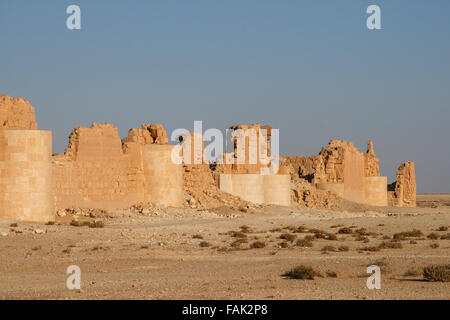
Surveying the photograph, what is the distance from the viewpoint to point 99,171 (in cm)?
→ 2686

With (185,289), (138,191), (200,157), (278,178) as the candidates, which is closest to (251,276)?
(185,289)

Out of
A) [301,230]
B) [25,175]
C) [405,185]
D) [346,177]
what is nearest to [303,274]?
[301,230]

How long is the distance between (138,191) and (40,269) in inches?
637

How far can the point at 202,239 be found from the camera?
65.2 feet

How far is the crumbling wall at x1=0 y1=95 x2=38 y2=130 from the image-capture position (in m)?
22.9

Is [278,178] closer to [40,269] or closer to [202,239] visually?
[202,239]

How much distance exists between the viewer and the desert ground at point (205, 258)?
10492 mm

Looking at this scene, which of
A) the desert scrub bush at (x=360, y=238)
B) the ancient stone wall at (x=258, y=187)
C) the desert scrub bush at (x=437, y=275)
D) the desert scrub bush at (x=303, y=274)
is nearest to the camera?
the desert scrub bush at (x=437, y=275)

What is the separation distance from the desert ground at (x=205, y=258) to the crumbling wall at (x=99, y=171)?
0.88 metres

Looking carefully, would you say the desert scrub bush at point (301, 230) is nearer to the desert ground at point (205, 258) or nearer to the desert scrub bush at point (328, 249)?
the desert ground at point (205, 258)

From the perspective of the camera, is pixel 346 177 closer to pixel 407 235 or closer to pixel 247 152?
pixel 247 152

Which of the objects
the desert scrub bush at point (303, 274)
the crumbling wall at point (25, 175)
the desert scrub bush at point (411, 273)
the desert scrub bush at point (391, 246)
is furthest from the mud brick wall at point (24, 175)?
the desert scrub bush at point (411, 273)

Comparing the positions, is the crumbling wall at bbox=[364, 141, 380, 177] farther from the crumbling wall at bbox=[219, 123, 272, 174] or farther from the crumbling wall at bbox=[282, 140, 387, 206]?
the crumbling wall at bbox=[219, 123, 272, 174]

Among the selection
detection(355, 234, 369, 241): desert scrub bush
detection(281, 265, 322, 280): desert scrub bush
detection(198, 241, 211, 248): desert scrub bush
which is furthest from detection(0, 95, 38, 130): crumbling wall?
detection(281, 265, 322, 280): desert scrub bush
